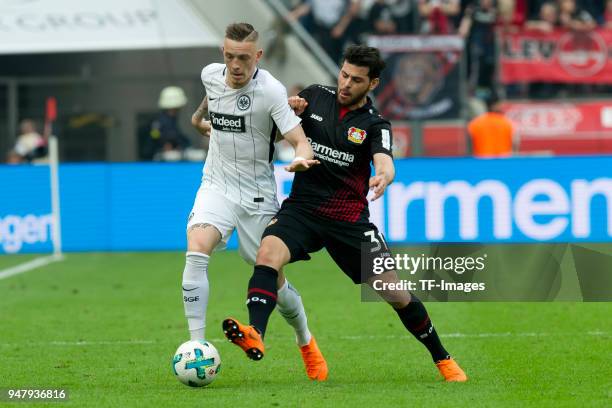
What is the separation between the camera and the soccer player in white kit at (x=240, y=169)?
756cm

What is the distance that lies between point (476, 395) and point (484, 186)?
10.0 metres

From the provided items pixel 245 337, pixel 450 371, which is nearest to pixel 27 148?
pixel 450 371

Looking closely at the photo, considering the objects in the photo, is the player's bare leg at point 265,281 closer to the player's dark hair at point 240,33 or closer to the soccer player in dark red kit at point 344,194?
the soccer player in dark red kit at point 344,194

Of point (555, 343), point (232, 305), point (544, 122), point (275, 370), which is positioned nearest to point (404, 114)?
point (544, 122)

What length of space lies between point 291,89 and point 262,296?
1281 cm

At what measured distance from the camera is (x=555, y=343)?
927cm

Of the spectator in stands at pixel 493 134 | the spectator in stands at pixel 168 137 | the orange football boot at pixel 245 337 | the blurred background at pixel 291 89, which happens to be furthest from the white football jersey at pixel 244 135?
the spectator in stands at pixel 168 137

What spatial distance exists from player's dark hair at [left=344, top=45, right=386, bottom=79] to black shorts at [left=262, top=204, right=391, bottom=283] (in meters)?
0.92

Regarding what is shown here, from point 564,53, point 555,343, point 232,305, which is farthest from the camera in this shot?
point 564,53

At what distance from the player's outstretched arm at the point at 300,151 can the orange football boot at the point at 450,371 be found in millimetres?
1483

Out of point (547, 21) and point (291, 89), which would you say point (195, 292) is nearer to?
point (291, 89)

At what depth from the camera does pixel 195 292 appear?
7.56 meters

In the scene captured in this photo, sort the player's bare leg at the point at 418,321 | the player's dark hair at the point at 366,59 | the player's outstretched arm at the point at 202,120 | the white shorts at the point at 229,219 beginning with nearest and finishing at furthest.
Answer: the player's dark hair at the point at 366,59 → the player's bare leg at the point at 418,321 → the white shorts at the point at 229,219 → the player's outstretched arm at the point at 202,120

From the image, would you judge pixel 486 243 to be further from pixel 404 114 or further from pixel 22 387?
pixel 22 387
